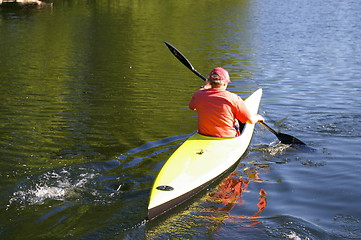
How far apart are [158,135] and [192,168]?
9.14ft

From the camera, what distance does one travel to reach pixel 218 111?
24.3ft

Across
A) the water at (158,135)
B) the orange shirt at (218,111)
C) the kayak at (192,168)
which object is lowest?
the water at (158,135)

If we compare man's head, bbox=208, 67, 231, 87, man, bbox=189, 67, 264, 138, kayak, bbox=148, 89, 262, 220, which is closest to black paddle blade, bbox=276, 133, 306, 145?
kayak, bbox=148, 89, 262, 220

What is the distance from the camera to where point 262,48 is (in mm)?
20125

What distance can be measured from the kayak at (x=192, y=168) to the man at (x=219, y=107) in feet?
0.46

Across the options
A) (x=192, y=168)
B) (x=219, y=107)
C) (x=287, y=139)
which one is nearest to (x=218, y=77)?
(x=219, y=107)

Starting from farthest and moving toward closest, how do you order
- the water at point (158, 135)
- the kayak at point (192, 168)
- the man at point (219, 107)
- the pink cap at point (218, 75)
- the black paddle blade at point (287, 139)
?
1. the black paddle blade at point (287, 139)
2. the man at point (219, 107)
3. the pink cap at point (218, 75)
4. the kayak at point (192, 168)
5. the water at point (158, 135)

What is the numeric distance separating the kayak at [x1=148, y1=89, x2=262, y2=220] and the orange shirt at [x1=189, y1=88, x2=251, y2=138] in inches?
5.1

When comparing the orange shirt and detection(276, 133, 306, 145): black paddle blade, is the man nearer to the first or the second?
the orange shirt

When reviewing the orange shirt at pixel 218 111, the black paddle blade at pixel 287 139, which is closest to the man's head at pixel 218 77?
the orange shirt at pixel 218 111

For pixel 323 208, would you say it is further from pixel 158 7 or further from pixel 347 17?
pixel 158 7

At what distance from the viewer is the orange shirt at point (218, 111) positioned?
732 cm

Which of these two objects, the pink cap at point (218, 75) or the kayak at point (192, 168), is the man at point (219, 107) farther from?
the kayak at point (192, 168)

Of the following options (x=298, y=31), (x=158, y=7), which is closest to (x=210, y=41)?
(x=298, y=31)
